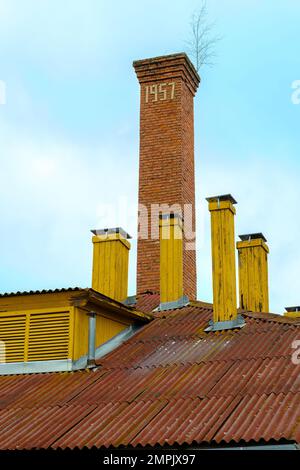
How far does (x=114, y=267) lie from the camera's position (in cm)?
1373

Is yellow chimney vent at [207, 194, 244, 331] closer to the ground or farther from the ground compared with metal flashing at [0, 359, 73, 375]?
farther from the ground

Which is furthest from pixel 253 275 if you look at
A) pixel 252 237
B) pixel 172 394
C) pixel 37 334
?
pixel 172 394

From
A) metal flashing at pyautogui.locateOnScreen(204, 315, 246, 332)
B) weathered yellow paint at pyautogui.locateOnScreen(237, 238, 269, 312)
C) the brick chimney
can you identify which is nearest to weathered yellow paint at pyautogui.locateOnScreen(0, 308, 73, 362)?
metal flashing at pyautogui.locateOnScreen(204, 315, 246, 332)

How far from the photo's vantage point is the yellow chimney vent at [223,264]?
11.1 meters

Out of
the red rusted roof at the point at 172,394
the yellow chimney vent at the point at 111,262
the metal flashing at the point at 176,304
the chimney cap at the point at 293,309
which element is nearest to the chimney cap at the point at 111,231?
the yellow chimney vent at the point at 111,262

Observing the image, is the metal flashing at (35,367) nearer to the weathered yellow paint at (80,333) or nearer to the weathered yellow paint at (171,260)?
the weathered yellow paint at (80,333)

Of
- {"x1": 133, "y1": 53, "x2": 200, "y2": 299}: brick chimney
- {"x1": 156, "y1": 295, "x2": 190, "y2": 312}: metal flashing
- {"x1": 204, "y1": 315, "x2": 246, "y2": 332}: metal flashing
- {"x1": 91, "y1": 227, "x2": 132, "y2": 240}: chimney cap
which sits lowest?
{"x1": 204, "y1": 315, "x2": 246, "y2": 332}: metal flashing

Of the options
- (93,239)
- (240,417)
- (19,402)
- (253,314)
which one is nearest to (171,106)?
(93,239)

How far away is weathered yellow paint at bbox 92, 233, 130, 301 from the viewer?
13.7 metres

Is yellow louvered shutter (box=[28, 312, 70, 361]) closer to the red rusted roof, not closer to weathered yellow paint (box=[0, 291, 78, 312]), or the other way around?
weathered yellow paint (box=[0, 291, 78, 312])

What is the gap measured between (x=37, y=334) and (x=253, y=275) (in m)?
4.95

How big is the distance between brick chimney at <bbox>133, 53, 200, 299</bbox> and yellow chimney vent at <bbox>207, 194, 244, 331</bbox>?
3.35m

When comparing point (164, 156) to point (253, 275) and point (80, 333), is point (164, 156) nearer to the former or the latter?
point (253, 275)
